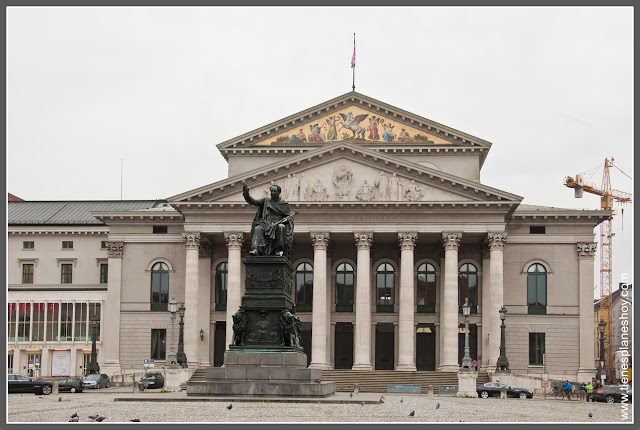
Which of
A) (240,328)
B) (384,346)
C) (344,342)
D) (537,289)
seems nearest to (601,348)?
(537,289)

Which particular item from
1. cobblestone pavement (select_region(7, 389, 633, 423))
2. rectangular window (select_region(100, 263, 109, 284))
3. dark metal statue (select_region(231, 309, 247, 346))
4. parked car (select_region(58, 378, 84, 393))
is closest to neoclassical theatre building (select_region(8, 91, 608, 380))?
rectangular window (select_region(100, 263, 109, 284))

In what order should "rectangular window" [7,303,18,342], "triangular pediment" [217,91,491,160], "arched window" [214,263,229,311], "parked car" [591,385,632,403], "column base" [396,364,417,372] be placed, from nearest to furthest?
"parked car" [591,385,632,403] < "column base" [396,364,417,372] < "arched window" [214,263,229,311] < "triangular pediment" [217,91,491,160] < "rectangular window" [7,303,18,342]

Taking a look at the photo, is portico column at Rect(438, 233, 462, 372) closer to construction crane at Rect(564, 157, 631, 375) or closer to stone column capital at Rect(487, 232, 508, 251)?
stone column capital at Rect(487, 232, 508, 251)

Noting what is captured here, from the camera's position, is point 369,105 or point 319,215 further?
point 369,105

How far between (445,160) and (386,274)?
34.1 feet

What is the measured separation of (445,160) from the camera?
8138 centimetres

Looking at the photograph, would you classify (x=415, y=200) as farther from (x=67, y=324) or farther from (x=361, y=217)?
(x=67, y=324)

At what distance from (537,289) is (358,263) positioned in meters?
14.2

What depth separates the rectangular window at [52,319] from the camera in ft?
277

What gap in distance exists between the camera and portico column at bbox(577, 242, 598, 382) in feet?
247

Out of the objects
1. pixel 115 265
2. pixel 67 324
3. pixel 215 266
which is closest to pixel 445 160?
pixel 215 266

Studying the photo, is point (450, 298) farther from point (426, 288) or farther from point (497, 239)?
point (426, 288)

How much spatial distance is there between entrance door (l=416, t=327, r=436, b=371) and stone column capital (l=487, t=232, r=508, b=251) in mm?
9304

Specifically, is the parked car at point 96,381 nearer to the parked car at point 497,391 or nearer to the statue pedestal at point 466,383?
the statue pedestal at point 466,383
